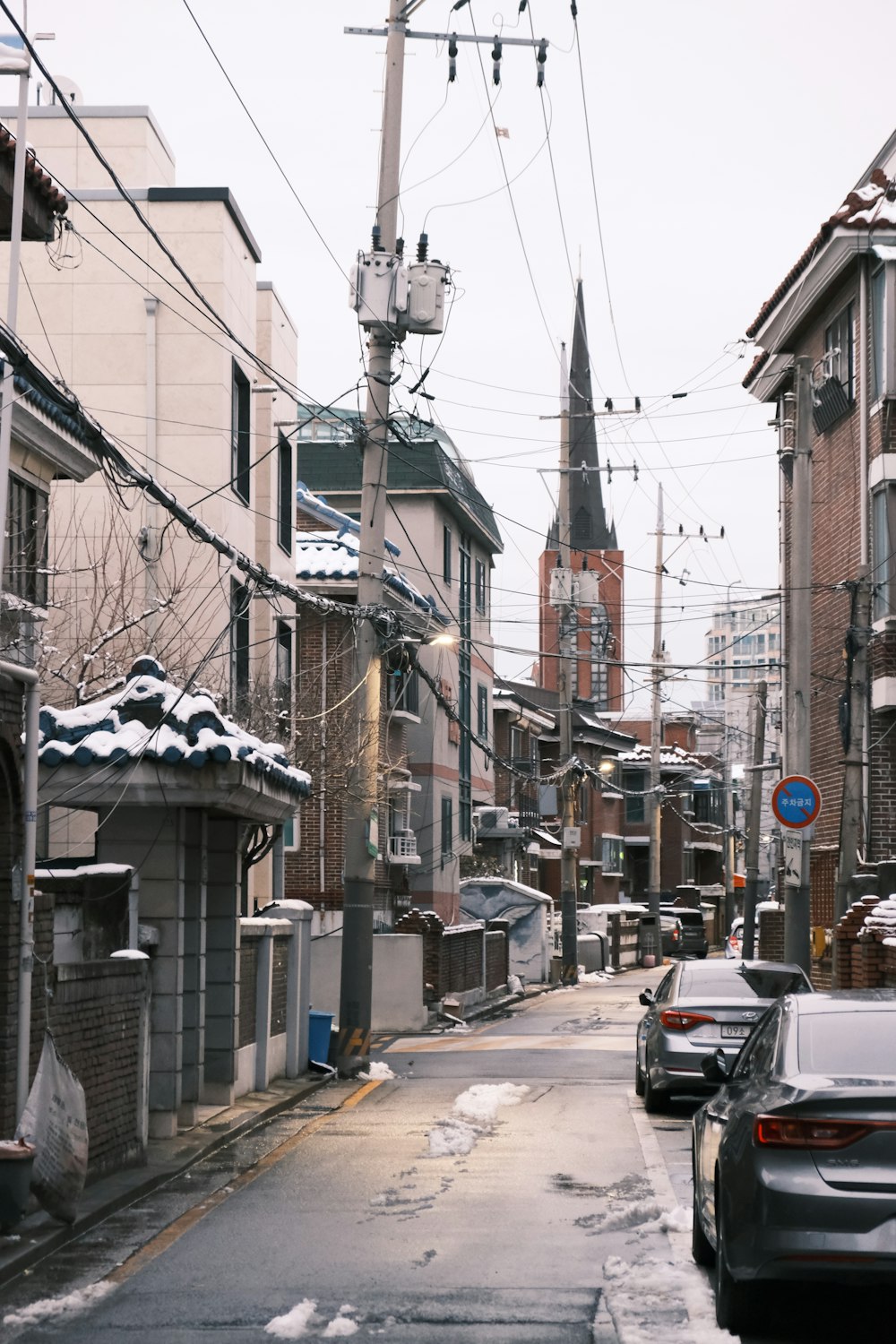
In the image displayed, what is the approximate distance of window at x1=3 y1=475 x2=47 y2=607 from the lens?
61.6 feet

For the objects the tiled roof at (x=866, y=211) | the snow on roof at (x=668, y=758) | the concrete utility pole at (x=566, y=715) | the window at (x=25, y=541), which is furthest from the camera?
A: the snow on roof at (x=668, y=758)

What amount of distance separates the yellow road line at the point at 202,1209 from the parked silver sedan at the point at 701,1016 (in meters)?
3.29

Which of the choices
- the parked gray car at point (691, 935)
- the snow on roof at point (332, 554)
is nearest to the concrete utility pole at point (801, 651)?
the snow on roof at point (332, 554)

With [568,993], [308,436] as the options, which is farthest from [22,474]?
[308,436]

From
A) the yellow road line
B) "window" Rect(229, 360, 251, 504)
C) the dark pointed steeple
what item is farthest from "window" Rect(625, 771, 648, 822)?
the yellow road line

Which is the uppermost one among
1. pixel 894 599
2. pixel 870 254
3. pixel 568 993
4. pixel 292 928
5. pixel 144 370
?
pixel 870 254

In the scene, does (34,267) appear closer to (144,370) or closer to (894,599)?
(144,370)

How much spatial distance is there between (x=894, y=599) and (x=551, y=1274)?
20566 mm

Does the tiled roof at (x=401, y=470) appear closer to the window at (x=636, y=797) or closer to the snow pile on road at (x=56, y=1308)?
the snow pile on road at (x=56, y=1308)

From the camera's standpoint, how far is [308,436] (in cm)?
5412

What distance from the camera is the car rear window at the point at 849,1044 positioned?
7.57m

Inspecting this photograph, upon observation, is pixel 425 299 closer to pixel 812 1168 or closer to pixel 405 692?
pixel 812 1168

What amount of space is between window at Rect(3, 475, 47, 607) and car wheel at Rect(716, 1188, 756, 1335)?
1222 cm

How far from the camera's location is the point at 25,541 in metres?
19.3
